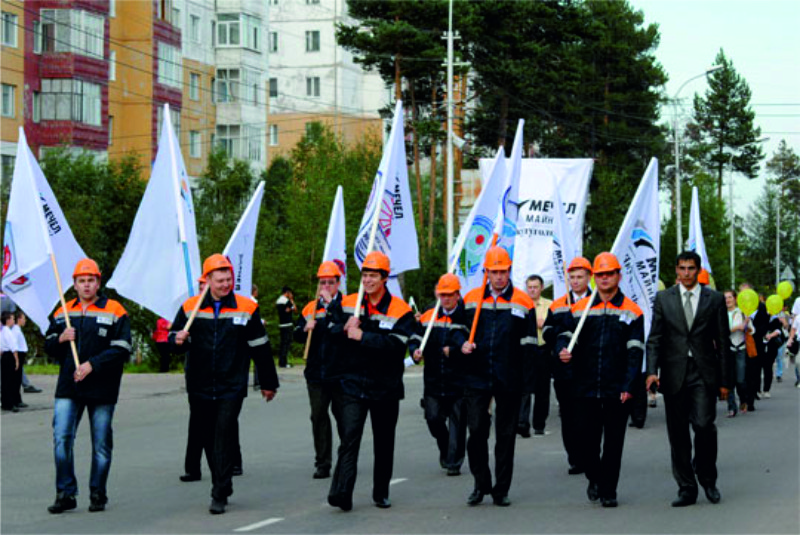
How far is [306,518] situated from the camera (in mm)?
10547

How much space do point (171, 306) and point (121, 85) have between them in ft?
154

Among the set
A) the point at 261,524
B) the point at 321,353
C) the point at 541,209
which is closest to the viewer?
the point at 261,524

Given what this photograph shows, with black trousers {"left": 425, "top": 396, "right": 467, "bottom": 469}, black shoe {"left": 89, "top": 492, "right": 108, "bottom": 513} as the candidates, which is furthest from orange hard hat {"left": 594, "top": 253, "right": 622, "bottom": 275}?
black shoe {"left": 89, "top": 492, "right": 108, "bottom": 513}

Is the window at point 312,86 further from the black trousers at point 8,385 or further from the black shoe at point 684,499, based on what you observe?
the black shoe at point 684,499

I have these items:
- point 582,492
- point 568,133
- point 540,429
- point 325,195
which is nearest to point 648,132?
point 568,133

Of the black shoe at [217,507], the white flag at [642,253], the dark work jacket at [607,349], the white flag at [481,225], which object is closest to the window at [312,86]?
the white flag at [642,253]

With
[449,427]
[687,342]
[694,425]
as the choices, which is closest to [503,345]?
[687,342]

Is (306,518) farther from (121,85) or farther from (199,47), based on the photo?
(199,47)

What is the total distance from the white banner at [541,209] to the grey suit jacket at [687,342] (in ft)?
42.8

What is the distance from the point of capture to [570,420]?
42.0 ft

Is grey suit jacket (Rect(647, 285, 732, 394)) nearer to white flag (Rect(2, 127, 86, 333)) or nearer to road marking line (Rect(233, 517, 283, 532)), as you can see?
road marking line (Rect(233, 517, 283, 532))

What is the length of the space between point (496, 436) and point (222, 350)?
2225mm

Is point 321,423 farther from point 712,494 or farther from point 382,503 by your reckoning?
point 712,494

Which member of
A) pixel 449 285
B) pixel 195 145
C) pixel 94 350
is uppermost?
pixel 195 145
